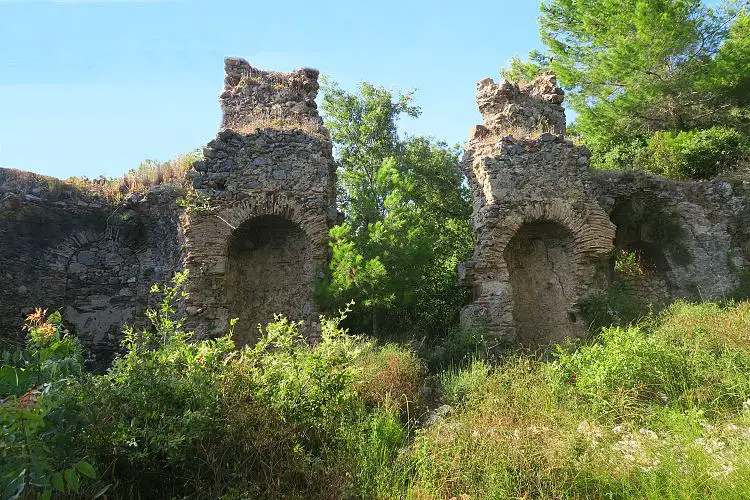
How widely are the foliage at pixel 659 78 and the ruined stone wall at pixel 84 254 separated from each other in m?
13.1

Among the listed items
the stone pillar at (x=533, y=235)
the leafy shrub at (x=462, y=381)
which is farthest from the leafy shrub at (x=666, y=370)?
the stone pillar at (x=533, y=235)

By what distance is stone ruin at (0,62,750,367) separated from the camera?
9.72m

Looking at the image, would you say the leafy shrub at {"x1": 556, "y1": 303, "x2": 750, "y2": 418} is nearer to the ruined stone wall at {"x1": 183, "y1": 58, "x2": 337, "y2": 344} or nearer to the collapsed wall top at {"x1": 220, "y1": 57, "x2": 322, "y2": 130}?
the ruined stone wall at {"x1": 183, "y1": 58, "x2": 337, "y2": 344}

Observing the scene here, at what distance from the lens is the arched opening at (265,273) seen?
9.81 m

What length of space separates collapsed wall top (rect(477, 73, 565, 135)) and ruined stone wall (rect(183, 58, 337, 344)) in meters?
4.29

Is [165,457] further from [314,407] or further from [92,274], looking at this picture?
[92,274]

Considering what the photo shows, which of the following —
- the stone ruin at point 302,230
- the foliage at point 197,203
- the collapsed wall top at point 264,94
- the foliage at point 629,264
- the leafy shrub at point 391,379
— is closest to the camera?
the leafy shrub at point 391,379

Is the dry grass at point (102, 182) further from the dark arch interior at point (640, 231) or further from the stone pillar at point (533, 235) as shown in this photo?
the dark arch interior at point (640, 231)

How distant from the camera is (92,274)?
11.4 metres

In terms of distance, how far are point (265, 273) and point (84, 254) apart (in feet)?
15.2

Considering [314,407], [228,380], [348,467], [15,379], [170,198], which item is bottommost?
[348,467]

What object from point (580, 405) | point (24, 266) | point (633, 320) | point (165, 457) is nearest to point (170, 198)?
point (24, 266)

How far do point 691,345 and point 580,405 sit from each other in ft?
8.08

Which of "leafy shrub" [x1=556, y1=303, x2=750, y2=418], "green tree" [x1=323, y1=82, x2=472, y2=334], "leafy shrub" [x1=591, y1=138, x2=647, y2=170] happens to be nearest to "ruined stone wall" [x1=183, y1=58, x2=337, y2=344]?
"green tree" [x1=323, y1=82, x2=472, y2=334]
